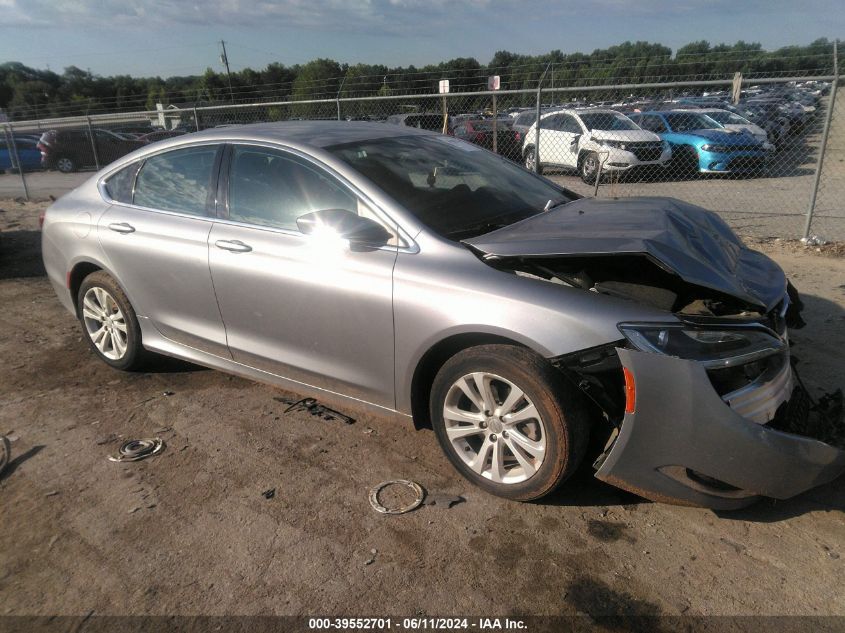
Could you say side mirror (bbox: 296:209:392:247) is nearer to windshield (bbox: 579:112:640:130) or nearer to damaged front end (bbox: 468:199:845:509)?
damaged front end (bbox: 468:199:845:509)

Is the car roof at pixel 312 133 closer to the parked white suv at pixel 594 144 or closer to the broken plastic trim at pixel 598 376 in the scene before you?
the broken plastic trim at pixel 598 376

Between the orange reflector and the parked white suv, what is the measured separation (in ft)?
35.8

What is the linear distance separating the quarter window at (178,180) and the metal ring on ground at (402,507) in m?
1.96

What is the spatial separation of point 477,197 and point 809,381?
7.84ft

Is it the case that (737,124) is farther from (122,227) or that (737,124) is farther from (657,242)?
(122,227)

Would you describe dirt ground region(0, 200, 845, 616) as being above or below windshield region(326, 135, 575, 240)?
below

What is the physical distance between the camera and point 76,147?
1914cm

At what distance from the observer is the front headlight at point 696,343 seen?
239 centimetres

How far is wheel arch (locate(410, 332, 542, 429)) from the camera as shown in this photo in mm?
2717

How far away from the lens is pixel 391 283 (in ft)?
9.55

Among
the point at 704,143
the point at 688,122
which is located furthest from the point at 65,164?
the point at 704,143

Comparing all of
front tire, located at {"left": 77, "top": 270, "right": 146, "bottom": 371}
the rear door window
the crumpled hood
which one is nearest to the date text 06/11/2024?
the crumpled hood

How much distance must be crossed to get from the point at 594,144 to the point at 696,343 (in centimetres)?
1186

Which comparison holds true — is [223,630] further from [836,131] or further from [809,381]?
[836,131]
